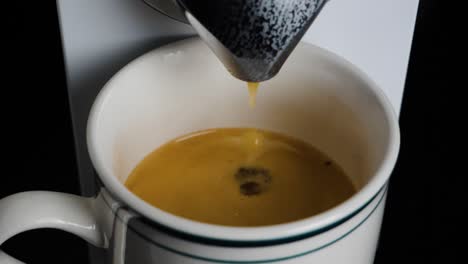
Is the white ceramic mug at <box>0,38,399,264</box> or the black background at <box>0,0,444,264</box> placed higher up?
the white ceramic mug at <box>0,38,399,264</box>

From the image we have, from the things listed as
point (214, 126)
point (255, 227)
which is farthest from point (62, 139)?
point (255, 227)

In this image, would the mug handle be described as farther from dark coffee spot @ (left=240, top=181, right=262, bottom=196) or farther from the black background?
the black background

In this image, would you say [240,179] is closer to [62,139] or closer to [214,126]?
[214,126]

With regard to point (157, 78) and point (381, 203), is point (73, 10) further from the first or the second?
point (381, 203)

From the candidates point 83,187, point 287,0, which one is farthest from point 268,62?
point 83,187

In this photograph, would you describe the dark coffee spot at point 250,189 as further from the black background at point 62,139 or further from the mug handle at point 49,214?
the black background at point 62,139

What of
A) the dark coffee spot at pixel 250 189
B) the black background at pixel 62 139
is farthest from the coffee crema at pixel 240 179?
the black background at pixel 62 139

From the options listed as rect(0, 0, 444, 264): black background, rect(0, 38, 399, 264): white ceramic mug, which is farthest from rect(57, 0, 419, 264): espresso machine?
rect(0, 0, 444, 264): black background
